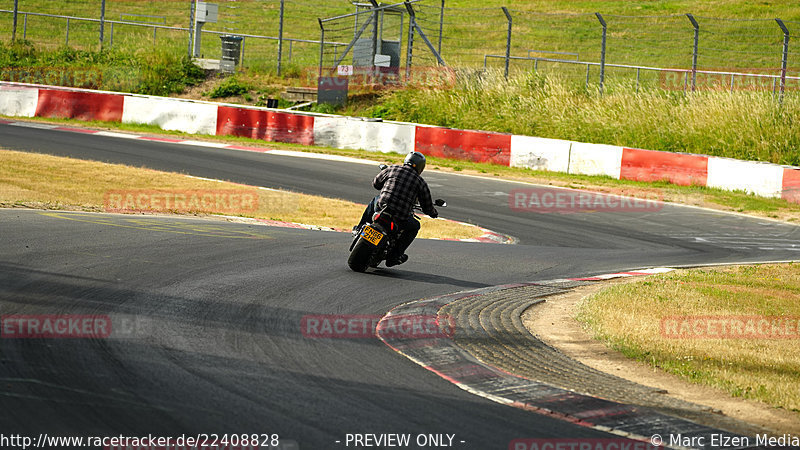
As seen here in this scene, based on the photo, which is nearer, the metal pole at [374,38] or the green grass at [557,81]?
the green grass at [557,81]

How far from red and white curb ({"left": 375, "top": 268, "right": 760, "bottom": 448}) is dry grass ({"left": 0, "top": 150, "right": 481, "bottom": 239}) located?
7.10 m

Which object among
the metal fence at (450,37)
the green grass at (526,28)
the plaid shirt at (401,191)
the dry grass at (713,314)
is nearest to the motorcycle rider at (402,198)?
the plaid shirt at (401,191)

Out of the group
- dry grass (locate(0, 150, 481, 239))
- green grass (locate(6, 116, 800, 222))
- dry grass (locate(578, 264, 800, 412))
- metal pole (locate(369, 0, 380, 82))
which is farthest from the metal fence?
dry grass (locate(578, 264, 800, 412))

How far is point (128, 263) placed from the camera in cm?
890

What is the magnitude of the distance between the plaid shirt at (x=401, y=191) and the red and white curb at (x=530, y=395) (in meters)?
2.65

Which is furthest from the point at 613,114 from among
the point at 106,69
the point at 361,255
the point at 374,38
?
the point at 106,69

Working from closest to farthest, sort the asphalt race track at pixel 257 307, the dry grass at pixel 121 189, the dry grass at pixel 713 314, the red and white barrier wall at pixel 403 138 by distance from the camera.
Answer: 1. the asphalt race track at pixel 257 307
2. the dry grass at pixel 713 314
3. the dry grass at pixel 121 189
4. the red and white barrier wall at pixel 403 138

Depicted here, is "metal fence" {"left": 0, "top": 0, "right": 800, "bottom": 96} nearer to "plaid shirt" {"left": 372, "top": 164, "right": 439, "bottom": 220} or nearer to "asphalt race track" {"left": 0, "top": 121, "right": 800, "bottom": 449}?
"asphalt race track" {"left": 0, "top": 121, "right": 800, "bottom": 449}

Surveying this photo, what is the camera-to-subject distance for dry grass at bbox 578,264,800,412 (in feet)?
20.9

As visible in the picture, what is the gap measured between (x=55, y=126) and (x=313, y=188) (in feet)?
34.4

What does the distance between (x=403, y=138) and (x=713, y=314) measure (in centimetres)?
1460

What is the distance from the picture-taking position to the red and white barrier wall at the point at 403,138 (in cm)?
1872

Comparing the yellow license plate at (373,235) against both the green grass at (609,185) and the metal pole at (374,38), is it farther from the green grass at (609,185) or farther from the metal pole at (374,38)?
the metal pole at (374,38)

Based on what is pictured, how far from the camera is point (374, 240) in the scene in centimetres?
962
